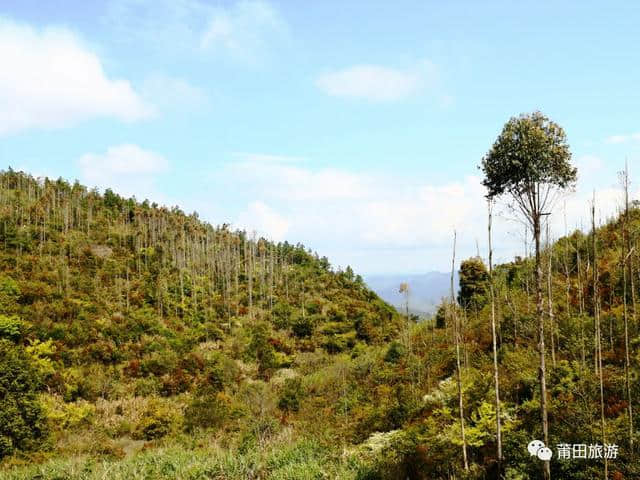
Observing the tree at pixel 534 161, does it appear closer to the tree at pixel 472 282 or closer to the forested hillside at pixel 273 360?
the forested hillside at pixel 273 360

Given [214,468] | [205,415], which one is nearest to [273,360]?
[205,415]

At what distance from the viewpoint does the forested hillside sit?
14547mm

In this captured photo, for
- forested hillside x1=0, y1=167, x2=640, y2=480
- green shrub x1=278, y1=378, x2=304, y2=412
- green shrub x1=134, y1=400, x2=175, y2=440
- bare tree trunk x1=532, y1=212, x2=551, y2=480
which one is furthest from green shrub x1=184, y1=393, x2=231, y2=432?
bare tree trunk x1=532, y1=212, x2=551, y2=480

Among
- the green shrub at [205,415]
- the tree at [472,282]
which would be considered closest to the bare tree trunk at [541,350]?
the green shrub at [205,415]

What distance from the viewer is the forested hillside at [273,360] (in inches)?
573

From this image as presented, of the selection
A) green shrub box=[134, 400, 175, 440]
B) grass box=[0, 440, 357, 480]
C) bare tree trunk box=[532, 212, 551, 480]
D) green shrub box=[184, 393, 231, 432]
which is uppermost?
bare tree trunk box=[532, 212, 551, 480]

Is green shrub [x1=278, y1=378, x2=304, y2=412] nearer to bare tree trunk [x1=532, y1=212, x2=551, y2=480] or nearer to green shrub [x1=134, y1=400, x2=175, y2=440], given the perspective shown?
green shrub [x1=134, y1=400, x2=175, y2=440]

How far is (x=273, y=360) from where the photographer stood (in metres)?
38.8

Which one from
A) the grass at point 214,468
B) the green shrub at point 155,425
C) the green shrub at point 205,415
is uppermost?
the grass at point 214,468

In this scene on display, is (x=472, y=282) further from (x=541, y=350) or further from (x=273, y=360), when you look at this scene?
(x=541, y=350)

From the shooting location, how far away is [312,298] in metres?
55.6

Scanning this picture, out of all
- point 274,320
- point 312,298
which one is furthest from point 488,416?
point 312,298

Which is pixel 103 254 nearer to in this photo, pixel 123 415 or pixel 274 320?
pixel 274 320

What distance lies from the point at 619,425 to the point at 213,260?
172ft
